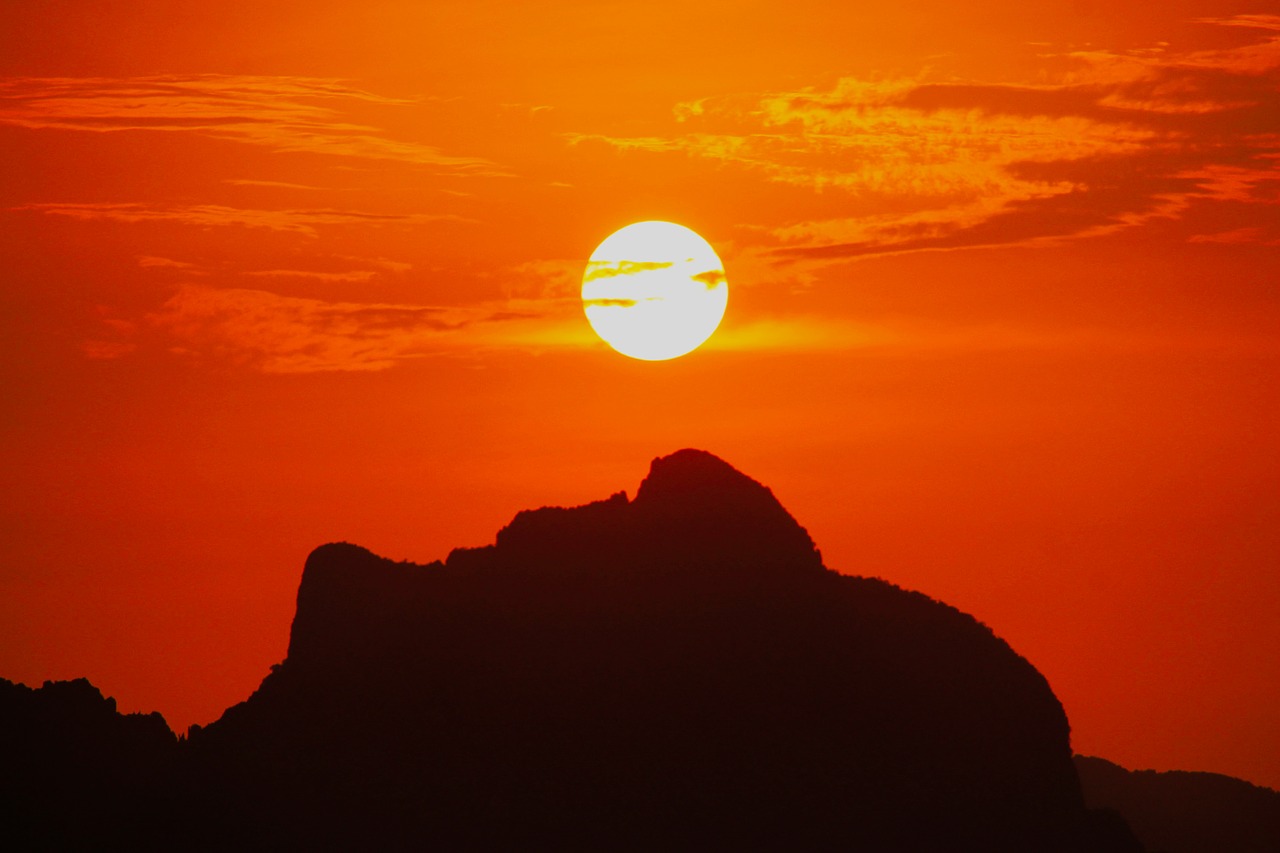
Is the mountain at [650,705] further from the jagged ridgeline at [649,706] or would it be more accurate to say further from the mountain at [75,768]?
the mountain at [75,768]

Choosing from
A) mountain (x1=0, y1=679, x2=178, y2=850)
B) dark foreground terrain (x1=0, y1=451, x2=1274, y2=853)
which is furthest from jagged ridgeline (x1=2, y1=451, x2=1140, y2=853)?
mountain (x1=0, y1=679, x2=178, y2=850)

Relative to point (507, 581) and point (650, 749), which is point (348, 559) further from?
point (650, 749)

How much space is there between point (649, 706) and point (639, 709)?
2.29 ft

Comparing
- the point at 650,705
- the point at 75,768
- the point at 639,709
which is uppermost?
the point at 75,768

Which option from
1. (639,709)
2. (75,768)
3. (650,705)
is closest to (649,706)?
(650,705)

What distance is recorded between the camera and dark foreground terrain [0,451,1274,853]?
441ft

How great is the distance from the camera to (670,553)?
14675 centimetres

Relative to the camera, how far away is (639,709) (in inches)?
5556

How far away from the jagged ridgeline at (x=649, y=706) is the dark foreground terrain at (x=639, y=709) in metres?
0.15

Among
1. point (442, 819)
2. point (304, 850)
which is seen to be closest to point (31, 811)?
point (304, 850)

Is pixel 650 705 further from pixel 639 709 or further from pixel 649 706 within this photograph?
pixel 639 709

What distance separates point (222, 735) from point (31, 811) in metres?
18.7

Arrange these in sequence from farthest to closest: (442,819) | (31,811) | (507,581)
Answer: (507,581) → (442,819) → (31,811)

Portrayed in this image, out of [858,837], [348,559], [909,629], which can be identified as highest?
[348,559]
